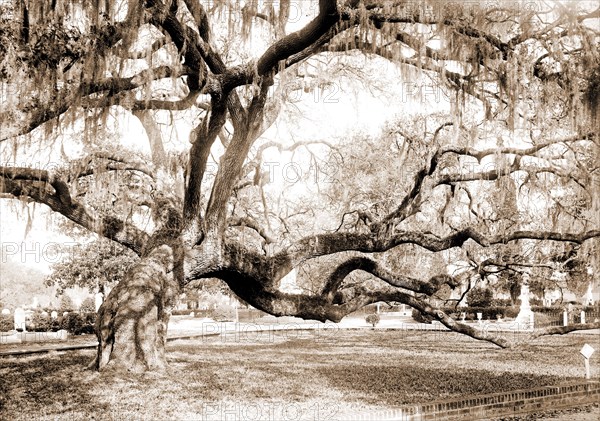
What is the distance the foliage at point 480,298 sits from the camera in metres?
36.4

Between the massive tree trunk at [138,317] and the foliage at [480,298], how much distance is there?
29.5 meters

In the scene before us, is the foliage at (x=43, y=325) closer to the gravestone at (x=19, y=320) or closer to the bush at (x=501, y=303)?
the gravestone at (x=19, y=320)

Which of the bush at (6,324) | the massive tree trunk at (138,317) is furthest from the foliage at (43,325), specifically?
the massive tree trunk at (138,317)

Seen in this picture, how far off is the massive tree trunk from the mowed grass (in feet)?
0.99

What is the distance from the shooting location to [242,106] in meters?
9.66

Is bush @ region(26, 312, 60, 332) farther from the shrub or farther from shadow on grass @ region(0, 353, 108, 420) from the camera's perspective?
the shrub

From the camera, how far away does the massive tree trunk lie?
9.30 metres

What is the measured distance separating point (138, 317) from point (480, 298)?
3103 cm

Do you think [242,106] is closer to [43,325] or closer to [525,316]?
[43,325]

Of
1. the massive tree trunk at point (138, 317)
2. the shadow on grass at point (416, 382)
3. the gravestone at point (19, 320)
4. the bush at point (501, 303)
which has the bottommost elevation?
the shadow on grass at point (416, 382)

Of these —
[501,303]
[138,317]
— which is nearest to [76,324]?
[138,317]

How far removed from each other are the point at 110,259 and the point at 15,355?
11.0m

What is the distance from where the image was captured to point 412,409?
25.4 ft

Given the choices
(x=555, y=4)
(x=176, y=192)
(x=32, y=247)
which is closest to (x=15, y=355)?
(x=32, y=247)
